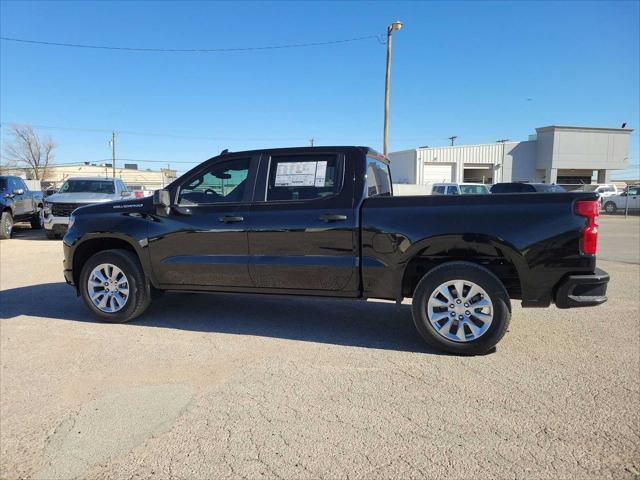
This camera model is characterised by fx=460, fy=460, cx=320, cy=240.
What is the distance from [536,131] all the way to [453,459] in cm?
4683

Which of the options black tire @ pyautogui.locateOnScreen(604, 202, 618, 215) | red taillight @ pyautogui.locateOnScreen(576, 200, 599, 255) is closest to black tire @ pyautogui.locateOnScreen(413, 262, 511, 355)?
red taillight @ pyautogui.locateOnScreen(576, 200, 599, 255)

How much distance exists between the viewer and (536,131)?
43500 millimetres

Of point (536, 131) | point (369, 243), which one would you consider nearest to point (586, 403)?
point (369, 243)

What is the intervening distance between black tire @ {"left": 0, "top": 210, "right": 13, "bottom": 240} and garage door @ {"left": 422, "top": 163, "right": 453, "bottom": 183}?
3348cm

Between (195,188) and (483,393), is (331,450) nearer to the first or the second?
(483,393)

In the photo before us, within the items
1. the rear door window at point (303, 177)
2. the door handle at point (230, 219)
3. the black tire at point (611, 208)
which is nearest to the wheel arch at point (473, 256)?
the rear door window at point (303, 177)

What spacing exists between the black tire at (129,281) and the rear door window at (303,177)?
5.77 feet

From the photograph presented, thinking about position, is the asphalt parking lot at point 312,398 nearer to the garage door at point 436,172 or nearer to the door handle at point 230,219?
the door handle at point 230,219

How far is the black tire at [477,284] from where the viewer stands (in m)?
4.04

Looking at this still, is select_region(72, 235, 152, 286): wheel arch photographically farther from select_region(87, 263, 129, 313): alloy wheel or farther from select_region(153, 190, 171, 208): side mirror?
select_region(153, 190, 171, 208): side mirror

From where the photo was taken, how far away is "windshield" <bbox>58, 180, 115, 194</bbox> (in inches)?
564

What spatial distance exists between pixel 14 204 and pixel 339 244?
45.6ft

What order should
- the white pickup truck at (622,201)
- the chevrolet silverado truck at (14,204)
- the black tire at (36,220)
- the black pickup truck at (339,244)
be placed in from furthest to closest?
the white pickup truck at (622,201) < the black tire at (36,220) < the chevrolet silverado truck at (14,204) < the black pickup truck at (339,244)

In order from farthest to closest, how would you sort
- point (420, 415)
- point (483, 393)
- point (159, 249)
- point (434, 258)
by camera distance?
point (159, 249) < point (434, 258) < point (483, 393) < point (420, 415)
